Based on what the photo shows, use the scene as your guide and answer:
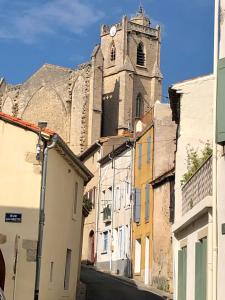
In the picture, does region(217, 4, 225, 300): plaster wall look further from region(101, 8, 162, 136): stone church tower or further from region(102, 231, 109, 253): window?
region(101, 8, 162, 136): stone church tower

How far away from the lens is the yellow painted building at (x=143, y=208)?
35375mm

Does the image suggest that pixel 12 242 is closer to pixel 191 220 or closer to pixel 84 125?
pixel 191 220

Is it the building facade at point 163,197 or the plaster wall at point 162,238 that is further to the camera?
the plaster wall at point 162,238

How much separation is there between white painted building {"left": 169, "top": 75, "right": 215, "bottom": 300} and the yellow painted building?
50.6ft

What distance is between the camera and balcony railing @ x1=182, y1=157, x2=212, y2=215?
519 inches

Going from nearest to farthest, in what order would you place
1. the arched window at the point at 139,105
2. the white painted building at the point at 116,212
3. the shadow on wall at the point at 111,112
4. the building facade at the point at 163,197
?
the building facade at the point at 163,197, the white painted building at the point at 116,212, the shadow on wall at the point at 111,112, the arched window at the point at 139,105

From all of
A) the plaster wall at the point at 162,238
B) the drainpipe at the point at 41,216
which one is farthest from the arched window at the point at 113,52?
the drainpipe at the point at 41,216

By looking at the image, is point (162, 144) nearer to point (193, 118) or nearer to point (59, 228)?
point (59, 228)

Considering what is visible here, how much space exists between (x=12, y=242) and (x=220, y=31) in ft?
30.4

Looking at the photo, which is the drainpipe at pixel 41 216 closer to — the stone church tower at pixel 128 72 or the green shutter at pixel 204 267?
the green shutter at pixel 204 267

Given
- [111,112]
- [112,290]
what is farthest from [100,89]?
[112,290]

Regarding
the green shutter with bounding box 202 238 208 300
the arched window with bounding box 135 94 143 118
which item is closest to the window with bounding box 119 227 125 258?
the green shutter with bounding box 202 238 208 300

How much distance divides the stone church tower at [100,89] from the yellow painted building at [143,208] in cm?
4002

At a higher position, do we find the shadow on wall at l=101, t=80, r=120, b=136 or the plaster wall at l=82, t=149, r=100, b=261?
the shadow on wall at l=101, t=80, r=120, b=136
